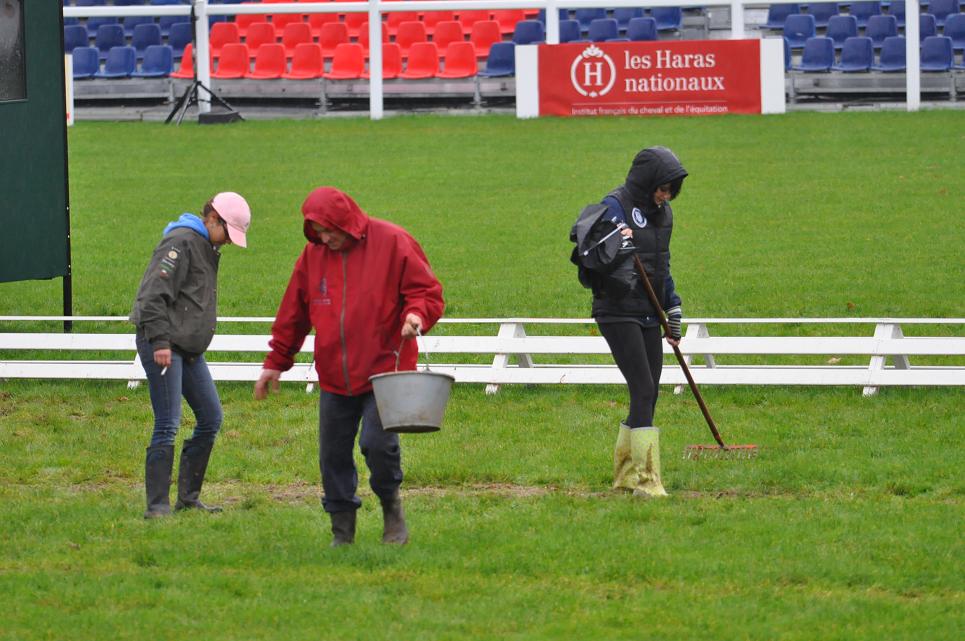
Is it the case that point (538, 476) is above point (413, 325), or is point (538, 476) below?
below

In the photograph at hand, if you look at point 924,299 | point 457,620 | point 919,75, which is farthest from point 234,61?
point 457,620

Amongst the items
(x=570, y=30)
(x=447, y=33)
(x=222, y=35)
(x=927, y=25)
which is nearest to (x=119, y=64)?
(x=222, y=35)

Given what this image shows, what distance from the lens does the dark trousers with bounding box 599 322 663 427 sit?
8898 millimetres

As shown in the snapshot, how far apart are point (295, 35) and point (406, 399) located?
25180 millimetres

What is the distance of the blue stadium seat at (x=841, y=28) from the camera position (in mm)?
30266

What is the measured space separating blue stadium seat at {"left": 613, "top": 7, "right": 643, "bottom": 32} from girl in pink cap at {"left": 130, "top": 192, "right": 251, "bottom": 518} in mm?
23912

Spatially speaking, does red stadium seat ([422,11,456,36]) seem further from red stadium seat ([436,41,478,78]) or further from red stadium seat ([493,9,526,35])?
red stadium seat ([436,41,478,78])

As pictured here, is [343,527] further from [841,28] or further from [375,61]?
[841,28]

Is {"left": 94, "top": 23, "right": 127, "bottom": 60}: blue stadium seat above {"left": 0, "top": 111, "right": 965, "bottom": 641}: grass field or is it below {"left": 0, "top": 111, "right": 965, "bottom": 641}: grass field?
above

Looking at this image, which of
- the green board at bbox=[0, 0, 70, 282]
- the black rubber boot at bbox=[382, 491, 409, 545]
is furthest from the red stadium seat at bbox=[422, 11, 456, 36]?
the black rubber boot at bbox=[382, 491, 409, 545]

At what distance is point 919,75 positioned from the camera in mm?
26125

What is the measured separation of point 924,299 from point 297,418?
5.86 metres

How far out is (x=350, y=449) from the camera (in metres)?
7.88

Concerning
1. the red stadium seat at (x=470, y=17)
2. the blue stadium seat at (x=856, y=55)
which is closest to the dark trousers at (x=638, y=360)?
the blue stadium seat at (x=856, y=55)
